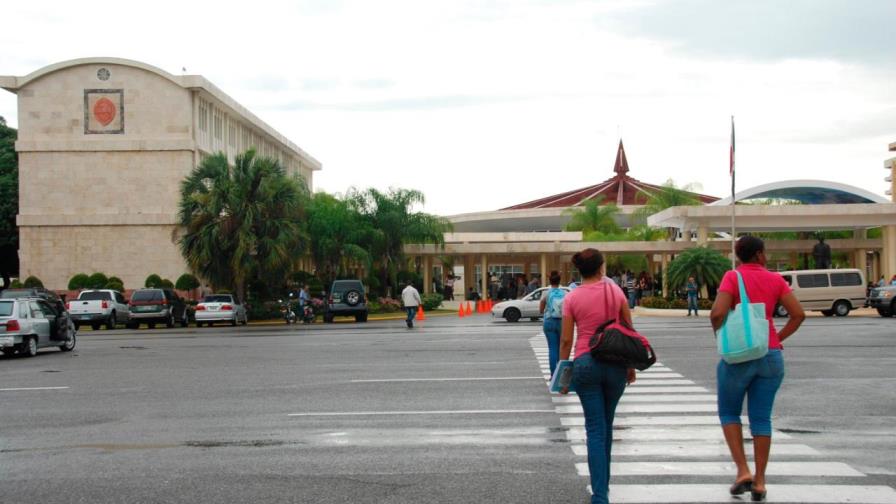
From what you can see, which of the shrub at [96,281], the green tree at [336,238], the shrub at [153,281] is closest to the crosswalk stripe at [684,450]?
the green tree at [336,238]

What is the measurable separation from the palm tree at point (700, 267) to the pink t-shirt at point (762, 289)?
3701cm

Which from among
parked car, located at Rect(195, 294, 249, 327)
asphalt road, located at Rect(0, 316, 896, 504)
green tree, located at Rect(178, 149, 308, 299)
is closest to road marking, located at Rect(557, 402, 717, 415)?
asphalt road, located at Rect(0, 316, 896, 504)

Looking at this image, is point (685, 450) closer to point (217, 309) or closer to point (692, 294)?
point (692, 294)

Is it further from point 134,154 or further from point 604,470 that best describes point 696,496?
point 134,154

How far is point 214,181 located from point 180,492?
4074 centimetres

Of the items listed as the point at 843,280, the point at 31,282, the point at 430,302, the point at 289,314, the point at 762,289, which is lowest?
the point at 289,314

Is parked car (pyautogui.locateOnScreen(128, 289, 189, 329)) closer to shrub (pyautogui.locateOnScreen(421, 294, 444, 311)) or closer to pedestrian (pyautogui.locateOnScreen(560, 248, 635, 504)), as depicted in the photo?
shrub (pyautogui.locateOnScreen(421, 294, 444, 311))

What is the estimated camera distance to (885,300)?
3853cm

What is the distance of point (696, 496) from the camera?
7.87 m

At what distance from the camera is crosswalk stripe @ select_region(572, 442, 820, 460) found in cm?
966

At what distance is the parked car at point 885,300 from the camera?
38469 millimetres

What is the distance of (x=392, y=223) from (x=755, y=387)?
5031 cm

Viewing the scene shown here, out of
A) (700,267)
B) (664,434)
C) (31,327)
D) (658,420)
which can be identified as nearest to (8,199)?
(700,267)

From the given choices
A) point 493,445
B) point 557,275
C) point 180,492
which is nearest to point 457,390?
point 557,275
